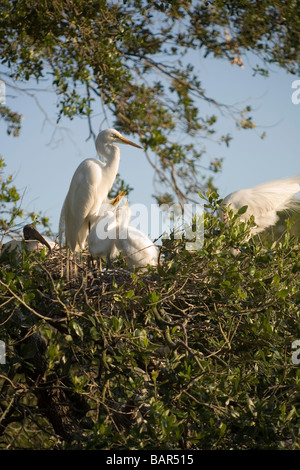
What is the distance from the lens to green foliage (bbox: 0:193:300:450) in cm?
165

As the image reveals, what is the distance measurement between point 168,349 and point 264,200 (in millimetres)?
1899

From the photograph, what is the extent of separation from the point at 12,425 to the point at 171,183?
9.63ft

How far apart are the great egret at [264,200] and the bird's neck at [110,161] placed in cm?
67

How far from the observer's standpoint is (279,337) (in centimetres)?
196

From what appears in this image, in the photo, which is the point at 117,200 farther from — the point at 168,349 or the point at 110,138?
the point at 168,349

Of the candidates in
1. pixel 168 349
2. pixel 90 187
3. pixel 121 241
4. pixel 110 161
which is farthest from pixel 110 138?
pixel 168 349

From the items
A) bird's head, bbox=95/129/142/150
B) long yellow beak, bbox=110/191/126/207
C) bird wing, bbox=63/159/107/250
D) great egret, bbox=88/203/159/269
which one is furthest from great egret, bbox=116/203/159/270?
bird's head, bbox=95/129/142/150

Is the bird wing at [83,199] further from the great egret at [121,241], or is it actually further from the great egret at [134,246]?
the great egret at [134,246]

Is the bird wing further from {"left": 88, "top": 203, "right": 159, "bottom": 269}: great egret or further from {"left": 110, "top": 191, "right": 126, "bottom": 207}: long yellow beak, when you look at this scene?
{"left": 88, "top": 203, "right": 159, "bottom": 269}: great egret

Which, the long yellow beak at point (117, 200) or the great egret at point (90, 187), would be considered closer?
the long yellow beak at point (117, 200)

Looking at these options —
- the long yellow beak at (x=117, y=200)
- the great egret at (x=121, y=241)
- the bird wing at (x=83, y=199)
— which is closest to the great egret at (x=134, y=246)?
the great egret at (x=121, y=241)

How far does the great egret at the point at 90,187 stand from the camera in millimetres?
3451

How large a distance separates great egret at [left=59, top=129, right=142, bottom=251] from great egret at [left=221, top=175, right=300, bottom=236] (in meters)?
0.70
